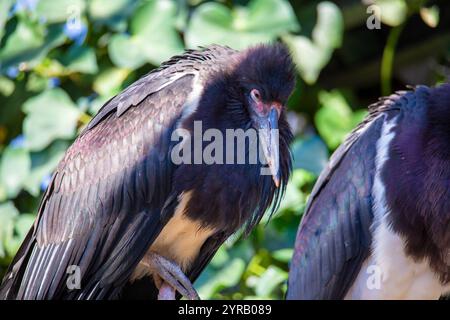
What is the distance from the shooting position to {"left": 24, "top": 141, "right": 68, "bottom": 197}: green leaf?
5297mm

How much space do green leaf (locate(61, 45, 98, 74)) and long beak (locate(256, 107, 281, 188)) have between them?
1.79 meters

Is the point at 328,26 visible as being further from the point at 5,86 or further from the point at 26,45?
the point at 5,86

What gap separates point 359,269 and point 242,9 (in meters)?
1.94

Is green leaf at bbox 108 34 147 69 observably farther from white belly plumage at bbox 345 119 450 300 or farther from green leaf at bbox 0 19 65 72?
white belly plumage at bbox 345 119 450 300

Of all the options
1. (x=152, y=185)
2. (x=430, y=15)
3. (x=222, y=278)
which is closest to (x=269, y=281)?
(x=222, y=278)

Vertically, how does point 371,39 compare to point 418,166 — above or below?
below

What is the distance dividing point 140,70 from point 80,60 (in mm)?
297

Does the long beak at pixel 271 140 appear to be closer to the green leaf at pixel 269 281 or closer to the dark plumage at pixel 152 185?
the dark plumage at pixel 152 185

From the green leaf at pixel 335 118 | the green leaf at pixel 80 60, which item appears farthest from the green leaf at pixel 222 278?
the green leaf at pixel 80 60

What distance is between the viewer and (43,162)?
5.30 meters
